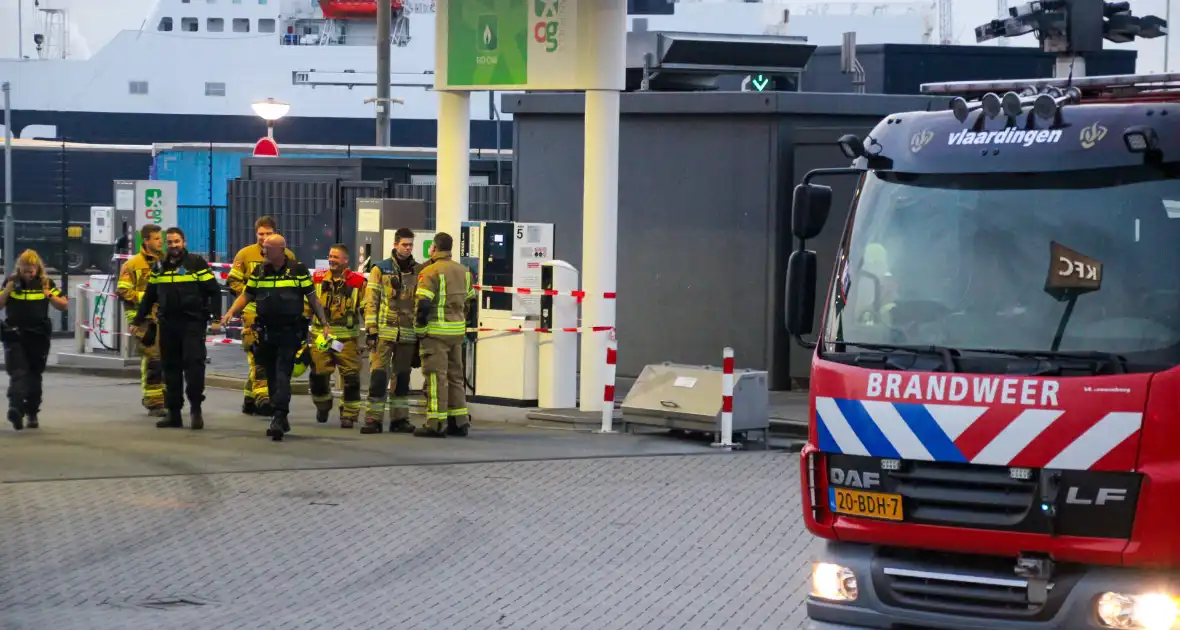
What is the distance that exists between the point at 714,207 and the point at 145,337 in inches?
265

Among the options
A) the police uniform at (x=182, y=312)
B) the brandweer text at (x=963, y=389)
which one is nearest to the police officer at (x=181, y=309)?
the police uniform at (x=182, y=312)

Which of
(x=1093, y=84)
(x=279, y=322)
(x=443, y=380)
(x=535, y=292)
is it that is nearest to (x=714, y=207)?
(x=535, y=292)

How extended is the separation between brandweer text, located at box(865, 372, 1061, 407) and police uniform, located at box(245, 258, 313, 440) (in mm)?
8475

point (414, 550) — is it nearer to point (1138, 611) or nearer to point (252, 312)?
point (1138, 611)

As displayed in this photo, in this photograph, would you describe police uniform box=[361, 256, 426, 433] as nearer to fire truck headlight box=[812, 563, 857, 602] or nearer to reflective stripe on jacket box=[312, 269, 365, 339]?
reflective stripe on jacket box=[312, 269, 365, 339]

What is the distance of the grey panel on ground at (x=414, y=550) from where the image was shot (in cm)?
861

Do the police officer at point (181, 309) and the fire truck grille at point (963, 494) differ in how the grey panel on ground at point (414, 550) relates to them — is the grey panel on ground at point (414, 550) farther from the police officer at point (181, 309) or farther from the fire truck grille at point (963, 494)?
the police officer at point (181, 309)

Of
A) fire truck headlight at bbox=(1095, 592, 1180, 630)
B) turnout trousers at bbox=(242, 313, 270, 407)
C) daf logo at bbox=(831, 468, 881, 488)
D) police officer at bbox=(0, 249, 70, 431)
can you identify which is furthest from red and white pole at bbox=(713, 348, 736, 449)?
fire truck headlight at bbox=(1095, 592, 1180, 630)

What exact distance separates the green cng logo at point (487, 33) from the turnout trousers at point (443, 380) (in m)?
3.51

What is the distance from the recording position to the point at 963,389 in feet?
22.2

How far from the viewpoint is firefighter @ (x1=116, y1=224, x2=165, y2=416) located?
1611 cm

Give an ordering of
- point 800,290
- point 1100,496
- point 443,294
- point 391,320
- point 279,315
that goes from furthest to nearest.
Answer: point 391,320, point 443,294, point 279,315, point 800,290, point 1100,496

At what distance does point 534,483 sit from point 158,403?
5.33m

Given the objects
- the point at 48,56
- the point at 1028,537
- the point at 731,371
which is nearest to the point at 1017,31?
the point at 731,371
